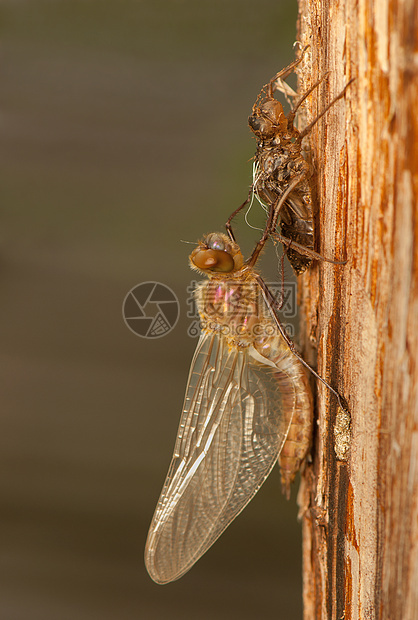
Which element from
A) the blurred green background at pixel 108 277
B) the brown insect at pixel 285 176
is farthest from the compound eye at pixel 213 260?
the blurred green background at pixel 108 277

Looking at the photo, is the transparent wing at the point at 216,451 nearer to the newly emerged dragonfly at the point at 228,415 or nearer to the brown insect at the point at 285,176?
the newly emerged dragonfly at the point at 228,415

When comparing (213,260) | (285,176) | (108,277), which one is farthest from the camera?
(108,277)

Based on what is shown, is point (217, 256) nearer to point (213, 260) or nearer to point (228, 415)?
point (213, 260)

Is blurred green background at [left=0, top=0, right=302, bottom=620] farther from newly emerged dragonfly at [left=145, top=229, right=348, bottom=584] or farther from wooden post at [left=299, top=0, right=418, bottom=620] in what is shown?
wooden post at [left=299, top=0, right=418, bottom=620]

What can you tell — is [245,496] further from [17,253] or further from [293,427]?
[17,253]

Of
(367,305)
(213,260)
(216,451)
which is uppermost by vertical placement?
(213,260)

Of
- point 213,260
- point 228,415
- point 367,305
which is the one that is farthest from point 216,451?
point 367,305

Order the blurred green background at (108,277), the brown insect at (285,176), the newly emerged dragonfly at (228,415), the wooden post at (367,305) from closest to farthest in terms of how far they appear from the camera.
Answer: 1. the wooden post at (367,305)
2. the brown insect at (285,176)
3. the newly emerged dragonfly at (228,415)
4. the blurred green background at (108,277)
